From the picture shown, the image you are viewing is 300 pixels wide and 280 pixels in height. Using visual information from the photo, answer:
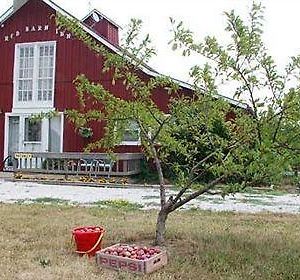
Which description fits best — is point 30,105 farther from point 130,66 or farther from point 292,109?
point 292,109

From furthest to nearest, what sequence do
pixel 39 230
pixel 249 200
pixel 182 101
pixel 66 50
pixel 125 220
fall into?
pixel 66 50 → pixel 249 200 → pixel 125 220 → pixel 39 230 → pixel 182 101

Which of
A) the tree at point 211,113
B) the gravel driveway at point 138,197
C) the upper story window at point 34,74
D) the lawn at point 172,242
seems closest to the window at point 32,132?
the upper story window at point 34,74

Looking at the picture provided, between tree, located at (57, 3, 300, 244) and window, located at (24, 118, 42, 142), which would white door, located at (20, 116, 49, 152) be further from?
tree, located at (57, 3, 300, 244)

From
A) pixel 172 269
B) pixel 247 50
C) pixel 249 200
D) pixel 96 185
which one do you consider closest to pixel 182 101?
pixel 247 50

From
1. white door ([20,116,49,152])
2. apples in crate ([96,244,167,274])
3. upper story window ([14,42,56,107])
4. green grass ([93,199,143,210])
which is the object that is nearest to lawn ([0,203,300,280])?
apples in crate ([96,244,167,274])

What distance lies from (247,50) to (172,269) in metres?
2.36

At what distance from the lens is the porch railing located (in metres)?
16.9

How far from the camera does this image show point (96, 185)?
15.7 metres

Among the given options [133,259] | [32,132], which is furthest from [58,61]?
[133,259]

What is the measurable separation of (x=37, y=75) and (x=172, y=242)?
1519 cm

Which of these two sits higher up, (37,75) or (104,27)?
(104,27)

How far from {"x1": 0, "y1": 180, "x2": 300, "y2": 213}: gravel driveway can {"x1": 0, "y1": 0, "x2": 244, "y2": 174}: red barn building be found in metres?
4.75

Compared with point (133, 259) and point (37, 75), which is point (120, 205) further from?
point (37, 75)

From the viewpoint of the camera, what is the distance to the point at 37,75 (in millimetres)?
20203
